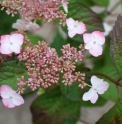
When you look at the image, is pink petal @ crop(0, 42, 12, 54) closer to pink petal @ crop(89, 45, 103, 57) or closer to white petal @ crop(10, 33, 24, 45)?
white petal @ crop(10, 33, 24, 45)

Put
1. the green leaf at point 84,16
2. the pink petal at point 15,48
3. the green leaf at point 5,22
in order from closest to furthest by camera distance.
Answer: the pink petal at point 15,48 < the green leaf at point 84,16 < the green leaf at point 5,22

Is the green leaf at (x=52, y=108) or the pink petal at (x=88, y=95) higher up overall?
the pink petal at (x=88, y=95)

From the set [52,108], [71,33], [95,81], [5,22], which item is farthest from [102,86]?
[5,22]

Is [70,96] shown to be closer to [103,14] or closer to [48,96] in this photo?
[48,96]

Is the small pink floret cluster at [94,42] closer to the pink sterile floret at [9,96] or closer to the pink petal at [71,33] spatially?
the pink petal at [71,33]

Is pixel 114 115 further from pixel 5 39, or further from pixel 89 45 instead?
pixel 5 39

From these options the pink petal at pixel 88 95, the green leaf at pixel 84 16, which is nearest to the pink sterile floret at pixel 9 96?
the pink petal at pixel 88 95
